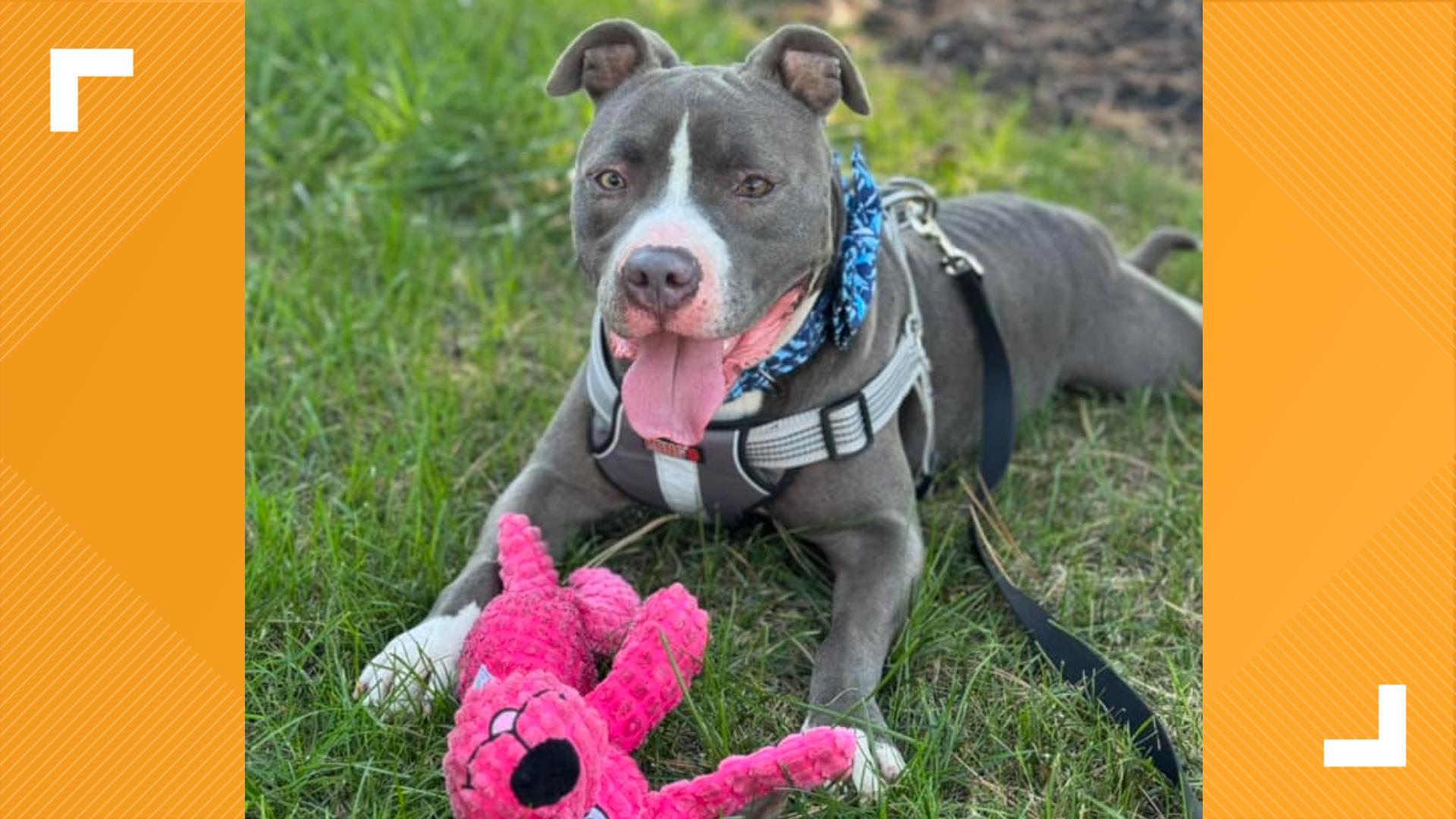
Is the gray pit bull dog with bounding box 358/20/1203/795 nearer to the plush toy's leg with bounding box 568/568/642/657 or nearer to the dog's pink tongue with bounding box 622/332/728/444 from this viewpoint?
the dog's pink tongue with bounding box 622/332/728/444

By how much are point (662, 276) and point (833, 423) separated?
660 mm

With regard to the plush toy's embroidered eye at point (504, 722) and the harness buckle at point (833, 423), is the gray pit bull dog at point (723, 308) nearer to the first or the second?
the harness buckle at point (833, 423)

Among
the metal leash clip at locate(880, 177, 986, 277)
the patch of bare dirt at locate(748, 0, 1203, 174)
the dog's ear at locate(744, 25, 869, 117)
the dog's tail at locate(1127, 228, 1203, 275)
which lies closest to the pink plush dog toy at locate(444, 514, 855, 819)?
the dog's ear at locate(744, 25, 869, 117)

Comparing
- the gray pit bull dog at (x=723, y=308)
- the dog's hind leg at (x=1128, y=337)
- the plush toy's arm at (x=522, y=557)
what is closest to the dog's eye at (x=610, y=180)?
the gray pit bull dog at (x=723, y=308)

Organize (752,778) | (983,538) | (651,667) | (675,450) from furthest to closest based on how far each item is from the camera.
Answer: (983,538), (675,450), (651,667), (752,778)

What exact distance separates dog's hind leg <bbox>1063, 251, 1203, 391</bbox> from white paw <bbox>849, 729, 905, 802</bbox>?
1.94 m

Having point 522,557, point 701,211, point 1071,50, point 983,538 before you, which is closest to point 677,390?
point 701,211

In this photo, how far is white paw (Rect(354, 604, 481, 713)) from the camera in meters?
2.91

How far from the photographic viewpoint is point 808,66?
327 cm

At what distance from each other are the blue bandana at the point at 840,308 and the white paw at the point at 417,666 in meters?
0.76

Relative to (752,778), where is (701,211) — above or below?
above

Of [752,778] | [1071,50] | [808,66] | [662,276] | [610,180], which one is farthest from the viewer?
[1071,50]

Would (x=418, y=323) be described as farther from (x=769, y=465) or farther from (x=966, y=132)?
(x=966, y=132)

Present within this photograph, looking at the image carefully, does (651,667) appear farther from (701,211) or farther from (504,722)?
(701,211)
